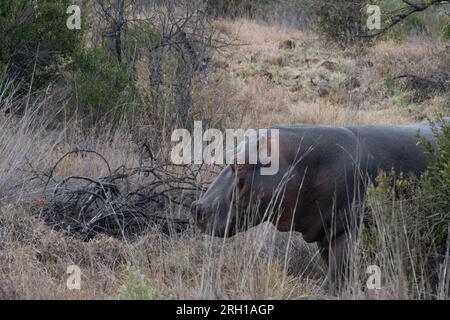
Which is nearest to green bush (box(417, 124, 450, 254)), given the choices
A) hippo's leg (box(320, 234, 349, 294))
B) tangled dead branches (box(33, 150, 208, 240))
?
hippo's leg (box(320, 234, 349, 294))

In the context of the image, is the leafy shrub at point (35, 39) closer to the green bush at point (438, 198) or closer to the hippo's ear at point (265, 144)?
the hippo's ear at point (265, 144)

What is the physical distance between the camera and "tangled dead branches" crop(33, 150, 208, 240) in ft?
20.0

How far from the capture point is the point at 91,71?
1040 centimetres

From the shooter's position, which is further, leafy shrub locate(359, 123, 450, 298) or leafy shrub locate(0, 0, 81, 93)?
leafy shrub locate(0, 0, 81, 93)

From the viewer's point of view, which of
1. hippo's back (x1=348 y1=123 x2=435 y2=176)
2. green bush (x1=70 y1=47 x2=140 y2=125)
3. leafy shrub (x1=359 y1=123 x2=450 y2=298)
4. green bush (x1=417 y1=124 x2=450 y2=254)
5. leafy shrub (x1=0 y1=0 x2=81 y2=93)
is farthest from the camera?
leafy shrub (x1=0 y1=0 x2=81 y2=93)

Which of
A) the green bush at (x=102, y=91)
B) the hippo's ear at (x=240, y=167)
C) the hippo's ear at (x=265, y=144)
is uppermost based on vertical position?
the green bush at (x=102, y=91)

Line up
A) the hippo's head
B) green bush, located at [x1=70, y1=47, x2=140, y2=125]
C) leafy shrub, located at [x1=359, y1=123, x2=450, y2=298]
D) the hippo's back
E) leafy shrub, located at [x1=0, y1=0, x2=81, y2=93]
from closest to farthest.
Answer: leafy shrub, located at [x1=359, y1=123, x2=450, y2=298], the hippo's head, the hippo's back, green bush, located at [x1=70, y1=47, x2=140, y2=125], leafy shrub, located at [x1=0, y1=0, x2=81, y2=93]

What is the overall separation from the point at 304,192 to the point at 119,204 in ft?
5.99

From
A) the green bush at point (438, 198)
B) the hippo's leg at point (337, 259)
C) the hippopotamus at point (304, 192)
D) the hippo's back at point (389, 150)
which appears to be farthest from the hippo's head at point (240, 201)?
the green bush at point (438, 198)

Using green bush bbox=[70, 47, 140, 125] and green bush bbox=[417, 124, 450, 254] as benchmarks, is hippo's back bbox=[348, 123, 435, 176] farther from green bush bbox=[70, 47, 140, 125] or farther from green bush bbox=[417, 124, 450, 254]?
green bush bbox=[70, 47, 140, 125]

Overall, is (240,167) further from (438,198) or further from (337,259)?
(438,198)

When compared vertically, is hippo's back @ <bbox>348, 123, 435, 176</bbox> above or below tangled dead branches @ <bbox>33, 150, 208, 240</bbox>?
above

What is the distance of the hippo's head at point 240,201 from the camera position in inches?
193
